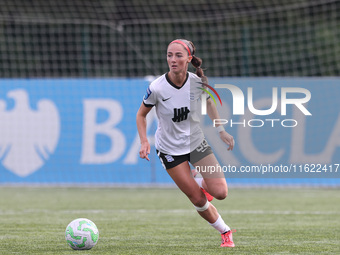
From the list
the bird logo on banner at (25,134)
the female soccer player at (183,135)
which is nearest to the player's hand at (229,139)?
the female soccer player at (183,135)

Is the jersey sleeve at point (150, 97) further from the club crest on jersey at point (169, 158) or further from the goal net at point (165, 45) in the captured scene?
the goal net at point (165, 45)

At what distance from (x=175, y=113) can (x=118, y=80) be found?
8.78 metres

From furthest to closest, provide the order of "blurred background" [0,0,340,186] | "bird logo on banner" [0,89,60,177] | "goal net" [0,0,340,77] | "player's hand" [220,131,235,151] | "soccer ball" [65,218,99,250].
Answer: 1. "goal net" [0,0,340,77]
2. "bird logo on banner" [0,89,60,177]
3. "blurred background" [0,0,340,186]
4. "player's hand" [220,131,235,151]
5. "soccer ball" [65,218,99,250]

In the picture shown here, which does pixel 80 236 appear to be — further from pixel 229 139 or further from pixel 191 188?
pixel 229 139

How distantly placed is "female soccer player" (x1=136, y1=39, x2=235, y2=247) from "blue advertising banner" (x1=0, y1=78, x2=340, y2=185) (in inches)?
299

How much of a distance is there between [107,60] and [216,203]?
9.72 meters

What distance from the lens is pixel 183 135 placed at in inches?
293

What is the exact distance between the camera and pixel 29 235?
325 inches

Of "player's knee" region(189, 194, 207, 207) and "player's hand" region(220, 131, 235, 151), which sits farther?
"player's hand" region(220, 131, 235, 151)

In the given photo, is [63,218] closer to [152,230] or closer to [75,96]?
[152,230]

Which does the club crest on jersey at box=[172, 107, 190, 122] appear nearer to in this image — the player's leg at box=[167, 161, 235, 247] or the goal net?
the player's leg at box=[167, 161, 235, 247]

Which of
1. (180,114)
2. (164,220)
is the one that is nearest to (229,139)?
(180,114)

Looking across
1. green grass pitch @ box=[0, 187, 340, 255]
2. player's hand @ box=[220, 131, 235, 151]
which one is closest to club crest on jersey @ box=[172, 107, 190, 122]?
player's hand @ box=[220, 131, 235, 151]

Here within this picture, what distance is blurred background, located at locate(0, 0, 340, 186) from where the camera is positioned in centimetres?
1547
